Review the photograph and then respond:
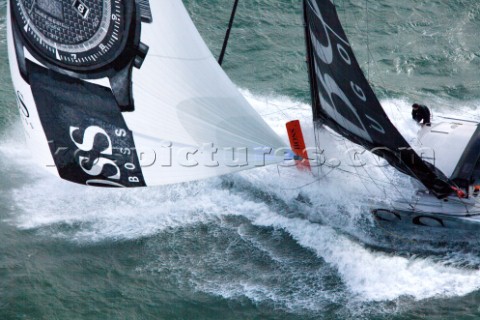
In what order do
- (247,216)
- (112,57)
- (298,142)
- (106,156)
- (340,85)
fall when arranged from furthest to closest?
(247,216) < (298,142) < (340,85) < (106,156) < (112,57)

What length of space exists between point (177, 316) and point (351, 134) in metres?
5.18

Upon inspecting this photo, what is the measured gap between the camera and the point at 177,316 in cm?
1606

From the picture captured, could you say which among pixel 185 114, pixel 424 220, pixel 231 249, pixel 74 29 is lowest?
pixel 231 249

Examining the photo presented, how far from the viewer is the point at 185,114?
15523mm

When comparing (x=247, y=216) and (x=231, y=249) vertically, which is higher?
(x=247, y=216)

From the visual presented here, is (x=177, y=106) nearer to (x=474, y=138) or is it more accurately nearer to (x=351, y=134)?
(x=351, y=134)

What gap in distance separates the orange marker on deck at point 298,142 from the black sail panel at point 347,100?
555 mm

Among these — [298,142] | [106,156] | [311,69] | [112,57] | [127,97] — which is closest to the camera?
[112,57]

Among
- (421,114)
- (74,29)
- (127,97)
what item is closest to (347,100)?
(421,114)

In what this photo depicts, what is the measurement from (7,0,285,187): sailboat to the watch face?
18mm

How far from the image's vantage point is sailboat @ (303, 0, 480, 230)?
1636cm

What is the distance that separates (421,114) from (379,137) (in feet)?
9.13

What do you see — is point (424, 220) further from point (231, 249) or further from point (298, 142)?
point (231, 249)

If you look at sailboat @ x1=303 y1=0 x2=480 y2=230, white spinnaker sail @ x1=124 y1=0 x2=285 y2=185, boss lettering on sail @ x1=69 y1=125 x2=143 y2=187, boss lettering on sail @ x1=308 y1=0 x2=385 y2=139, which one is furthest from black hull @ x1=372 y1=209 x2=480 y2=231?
boss lettering on sail @ x1=69 y1=125 x2=143 y2=187
